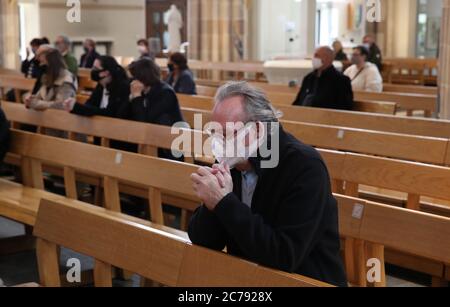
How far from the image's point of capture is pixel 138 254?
122 inches

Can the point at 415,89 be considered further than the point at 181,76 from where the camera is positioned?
Yes

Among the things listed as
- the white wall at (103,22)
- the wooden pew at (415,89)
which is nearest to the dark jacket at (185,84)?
the wooden pew at (415,89)

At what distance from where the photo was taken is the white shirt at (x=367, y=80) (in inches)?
392

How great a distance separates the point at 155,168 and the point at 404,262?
5.05 feet

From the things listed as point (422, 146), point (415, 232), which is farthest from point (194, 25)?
point (415, 232)

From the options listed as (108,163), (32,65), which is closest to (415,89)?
(32,65)

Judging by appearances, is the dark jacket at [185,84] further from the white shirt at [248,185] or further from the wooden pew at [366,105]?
the white shirt at [248,185]

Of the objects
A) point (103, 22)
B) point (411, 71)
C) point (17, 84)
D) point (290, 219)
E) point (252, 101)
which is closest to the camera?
point (290, 219)

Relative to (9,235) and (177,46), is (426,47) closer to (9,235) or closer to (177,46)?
(177,46)

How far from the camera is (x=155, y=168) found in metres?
4.65

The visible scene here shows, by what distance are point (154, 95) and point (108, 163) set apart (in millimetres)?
1722

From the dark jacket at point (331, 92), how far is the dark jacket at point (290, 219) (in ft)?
16.8

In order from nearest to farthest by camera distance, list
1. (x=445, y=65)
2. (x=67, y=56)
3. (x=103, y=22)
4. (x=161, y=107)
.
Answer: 1. (x=161, y=107)
2. (x=445, y=65)
3. (x=67, y=56)
4. (x=103, y=22)

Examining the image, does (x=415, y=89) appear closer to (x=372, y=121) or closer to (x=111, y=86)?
(x=372, y=121)
